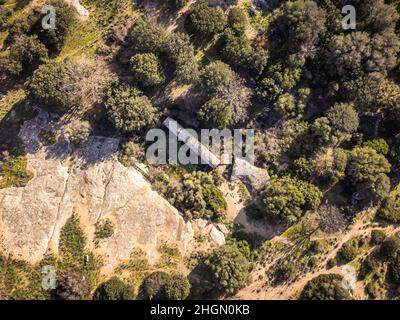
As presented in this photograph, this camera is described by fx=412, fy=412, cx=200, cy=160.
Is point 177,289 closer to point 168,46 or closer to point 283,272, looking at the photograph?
point 283,272

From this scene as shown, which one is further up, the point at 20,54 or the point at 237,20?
the point at 237,20

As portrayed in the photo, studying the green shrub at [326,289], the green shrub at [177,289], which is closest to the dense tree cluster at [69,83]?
the green shrub at [177,289]

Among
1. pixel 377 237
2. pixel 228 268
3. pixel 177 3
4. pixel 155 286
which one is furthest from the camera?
pixel 377 237

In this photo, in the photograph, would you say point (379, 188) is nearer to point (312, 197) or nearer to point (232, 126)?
point (312, 197)

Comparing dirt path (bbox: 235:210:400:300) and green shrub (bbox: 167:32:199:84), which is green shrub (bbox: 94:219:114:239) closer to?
dirt path (bbox: 235:210:400:300)

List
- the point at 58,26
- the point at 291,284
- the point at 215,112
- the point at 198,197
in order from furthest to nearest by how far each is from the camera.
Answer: the point at 291,284, the point at 198,197, the point at 215,112, the point at 58,26

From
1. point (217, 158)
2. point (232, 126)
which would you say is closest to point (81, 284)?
point (217, 158)

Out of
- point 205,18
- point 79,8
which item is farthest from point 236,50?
point 79,8
